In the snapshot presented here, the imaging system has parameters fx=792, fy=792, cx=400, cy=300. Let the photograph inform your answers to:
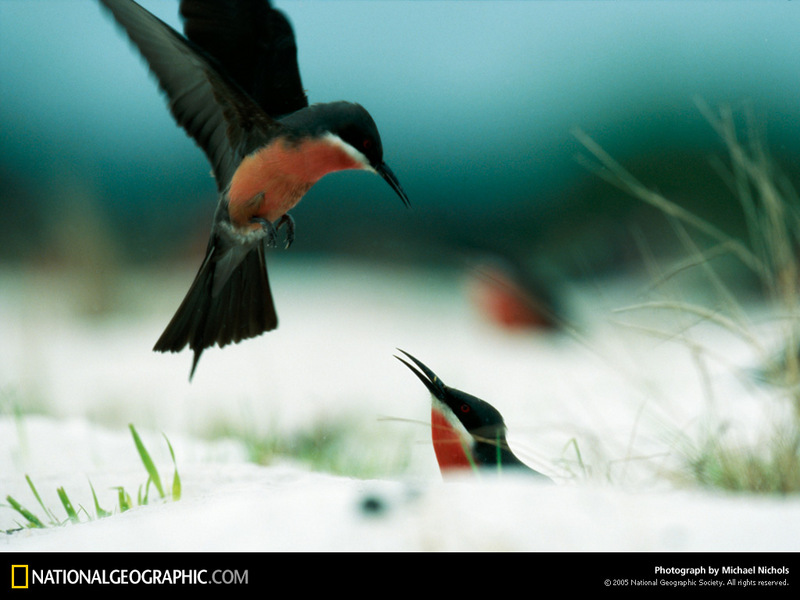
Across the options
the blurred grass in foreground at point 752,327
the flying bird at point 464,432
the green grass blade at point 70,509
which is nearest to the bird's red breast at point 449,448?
the flying bird at point 464,432

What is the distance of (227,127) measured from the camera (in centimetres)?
168

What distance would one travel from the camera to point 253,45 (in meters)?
1.70

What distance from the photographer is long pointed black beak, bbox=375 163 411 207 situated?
1596mm

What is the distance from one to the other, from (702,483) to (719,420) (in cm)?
13

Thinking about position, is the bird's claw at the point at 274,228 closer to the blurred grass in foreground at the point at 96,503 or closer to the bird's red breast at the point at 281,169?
the bird's red breast at the point at 281,169

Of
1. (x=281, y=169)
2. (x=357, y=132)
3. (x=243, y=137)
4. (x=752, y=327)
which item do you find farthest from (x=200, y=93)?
(x=752, y=327)

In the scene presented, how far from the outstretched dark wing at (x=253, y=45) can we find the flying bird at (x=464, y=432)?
25.3 inches

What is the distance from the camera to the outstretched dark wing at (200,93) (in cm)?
151

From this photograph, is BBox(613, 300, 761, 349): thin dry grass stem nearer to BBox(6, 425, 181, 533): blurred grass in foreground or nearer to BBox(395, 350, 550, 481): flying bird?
BBox(395, 350, 550, 481): flying bird

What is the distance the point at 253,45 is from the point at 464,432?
0.94 meters
